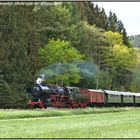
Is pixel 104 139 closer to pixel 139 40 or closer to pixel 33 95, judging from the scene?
pixel 33 95

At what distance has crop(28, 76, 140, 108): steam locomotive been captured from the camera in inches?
1697

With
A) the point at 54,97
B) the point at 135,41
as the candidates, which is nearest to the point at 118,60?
the point at 54,97

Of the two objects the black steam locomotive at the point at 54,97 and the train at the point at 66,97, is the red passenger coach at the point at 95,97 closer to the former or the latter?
the train at the point at 66,97

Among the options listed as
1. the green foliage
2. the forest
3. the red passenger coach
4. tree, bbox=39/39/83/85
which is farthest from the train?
the green foliage

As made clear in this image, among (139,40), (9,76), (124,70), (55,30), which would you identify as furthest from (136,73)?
(9,76)

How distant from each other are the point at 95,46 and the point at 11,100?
36.5 meters

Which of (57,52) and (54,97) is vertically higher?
(57,52)

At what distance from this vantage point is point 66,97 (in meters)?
46.0

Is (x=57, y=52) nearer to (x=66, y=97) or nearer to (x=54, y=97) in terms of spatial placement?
(x=66, y=97)

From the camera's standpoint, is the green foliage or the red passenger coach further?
the green foliage

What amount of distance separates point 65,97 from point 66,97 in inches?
3.8

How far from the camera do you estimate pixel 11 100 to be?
4362 centimetres

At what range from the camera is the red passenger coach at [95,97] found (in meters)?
52.3

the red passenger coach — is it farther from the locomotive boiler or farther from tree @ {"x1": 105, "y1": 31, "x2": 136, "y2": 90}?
tree @ {"x1": 105, "y1": 31, "x2": 136, "y2": 90}
